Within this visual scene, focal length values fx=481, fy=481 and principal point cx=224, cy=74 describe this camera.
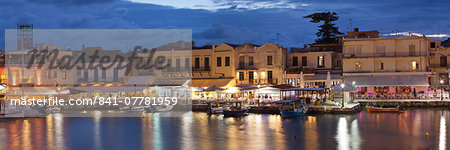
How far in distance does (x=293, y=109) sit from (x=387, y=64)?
50.1 ft

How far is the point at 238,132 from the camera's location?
3138 cm

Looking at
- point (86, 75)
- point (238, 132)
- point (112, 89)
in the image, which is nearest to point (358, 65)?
point (238, 132)

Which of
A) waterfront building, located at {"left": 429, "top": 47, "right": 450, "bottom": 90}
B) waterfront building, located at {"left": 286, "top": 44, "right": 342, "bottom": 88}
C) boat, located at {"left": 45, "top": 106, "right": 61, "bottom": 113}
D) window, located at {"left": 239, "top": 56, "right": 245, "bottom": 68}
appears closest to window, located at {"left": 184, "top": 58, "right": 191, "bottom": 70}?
window, located at {"left": 239, "top": 56, "right": 245, "bottom": 68}

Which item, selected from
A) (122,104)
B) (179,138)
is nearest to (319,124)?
(179,138)

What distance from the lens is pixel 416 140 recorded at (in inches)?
1062

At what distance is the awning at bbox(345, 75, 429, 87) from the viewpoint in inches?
1877

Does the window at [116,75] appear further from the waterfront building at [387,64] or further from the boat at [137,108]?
the waterfront building at [387,64]

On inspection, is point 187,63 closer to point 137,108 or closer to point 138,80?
point 138,80

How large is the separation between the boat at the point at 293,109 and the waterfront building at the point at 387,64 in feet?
28.8

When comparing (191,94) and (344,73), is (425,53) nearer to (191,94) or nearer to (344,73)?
(344,73)

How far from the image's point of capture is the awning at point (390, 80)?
47.7 metres

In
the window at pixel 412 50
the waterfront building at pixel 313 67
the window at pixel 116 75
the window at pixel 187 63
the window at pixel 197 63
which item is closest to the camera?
the window at pixel 412 50

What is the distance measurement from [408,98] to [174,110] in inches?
922

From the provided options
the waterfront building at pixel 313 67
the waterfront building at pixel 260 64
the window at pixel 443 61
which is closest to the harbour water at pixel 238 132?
the waterfront building at pixel 313 67
